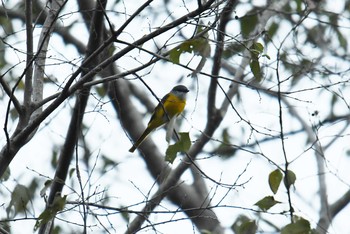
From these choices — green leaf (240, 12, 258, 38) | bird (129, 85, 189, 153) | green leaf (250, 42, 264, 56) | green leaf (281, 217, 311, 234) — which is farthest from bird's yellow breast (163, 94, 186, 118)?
green leaf (281, 217, 311, 234)

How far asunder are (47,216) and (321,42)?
507 centimetres

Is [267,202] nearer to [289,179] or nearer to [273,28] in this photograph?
[289,179]

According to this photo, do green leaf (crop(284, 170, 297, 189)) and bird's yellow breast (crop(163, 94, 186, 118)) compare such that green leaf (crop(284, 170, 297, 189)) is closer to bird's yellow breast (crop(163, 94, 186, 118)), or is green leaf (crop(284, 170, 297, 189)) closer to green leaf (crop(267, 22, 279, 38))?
bird's yellow breast (crop(163, 94, 186, 118))

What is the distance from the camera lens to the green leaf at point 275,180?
3570 millimetres

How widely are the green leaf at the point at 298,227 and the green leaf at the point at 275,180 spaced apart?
19 centimetres

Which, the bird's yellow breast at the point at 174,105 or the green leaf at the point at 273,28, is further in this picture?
the green leaf at the point at 273,28

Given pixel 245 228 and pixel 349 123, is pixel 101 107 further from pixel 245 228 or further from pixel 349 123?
pixel 349 123

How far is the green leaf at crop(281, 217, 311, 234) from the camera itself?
347cm

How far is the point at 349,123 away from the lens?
255 inches

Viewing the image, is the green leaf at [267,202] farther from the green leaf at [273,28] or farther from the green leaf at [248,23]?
the green leaf at [273,28]

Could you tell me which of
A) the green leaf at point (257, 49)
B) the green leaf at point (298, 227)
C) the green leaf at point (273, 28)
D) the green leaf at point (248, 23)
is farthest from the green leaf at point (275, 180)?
the green leaf at point (273, 28)

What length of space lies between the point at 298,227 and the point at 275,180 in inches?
10.6

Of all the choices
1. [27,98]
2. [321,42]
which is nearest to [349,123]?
[321,42]

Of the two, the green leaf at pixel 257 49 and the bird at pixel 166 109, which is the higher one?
the bird at pixel 166 109
